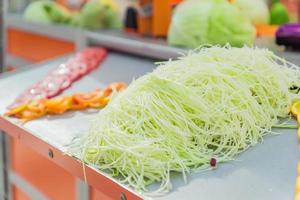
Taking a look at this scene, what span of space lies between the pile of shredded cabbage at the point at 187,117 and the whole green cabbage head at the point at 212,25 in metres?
0.35

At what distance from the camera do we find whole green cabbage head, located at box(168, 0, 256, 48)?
4.50 feet

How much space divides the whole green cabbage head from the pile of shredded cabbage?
35cm

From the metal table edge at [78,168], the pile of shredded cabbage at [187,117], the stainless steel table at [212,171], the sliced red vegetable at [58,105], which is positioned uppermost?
the pile of shredded cabbage at [187,117]

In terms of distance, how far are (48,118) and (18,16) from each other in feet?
4.56

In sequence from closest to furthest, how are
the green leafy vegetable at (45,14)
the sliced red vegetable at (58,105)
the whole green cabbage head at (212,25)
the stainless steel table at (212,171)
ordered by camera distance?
the stainless steel table at (212,171), the sliced red vegetable at (58,105), the whole green cabbage head at (212,25), the green leafy vegetable at (45,14)

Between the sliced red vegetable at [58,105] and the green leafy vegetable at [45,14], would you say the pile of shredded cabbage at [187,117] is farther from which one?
the green leafy vegetable at [45,14]

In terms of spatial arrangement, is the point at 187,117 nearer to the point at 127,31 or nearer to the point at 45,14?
the point at 127,31

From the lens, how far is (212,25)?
1399mm

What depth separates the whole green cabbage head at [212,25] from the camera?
1372 mm

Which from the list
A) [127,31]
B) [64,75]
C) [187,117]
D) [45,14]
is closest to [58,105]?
[64,75]

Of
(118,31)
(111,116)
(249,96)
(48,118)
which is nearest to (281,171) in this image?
(249,96)

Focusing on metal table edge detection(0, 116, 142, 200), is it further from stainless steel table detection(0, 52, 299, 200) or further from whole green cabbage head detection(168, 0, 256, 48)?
whole green cabbage head detection(168, 0, 256, 48)

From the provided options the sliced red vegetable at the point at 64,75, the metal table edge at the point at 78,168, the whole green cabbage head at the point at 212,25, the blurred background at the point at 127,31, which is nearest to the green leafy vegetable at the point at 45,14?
the blurred background at the point at 127,31

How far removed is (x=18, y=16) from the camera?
2379 mm
